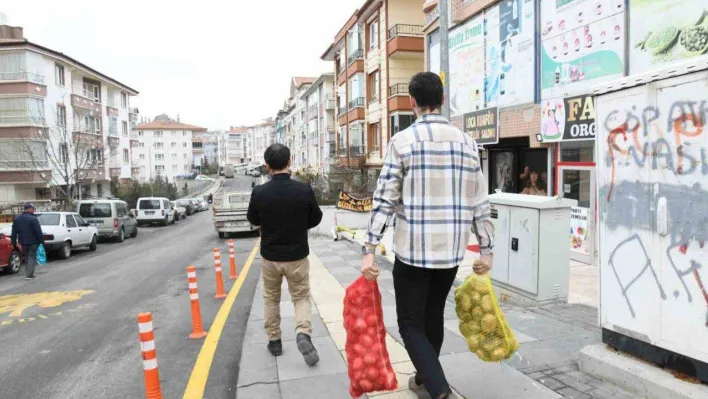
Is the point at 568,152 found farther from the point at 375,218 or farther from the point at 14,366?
the point at 14,366

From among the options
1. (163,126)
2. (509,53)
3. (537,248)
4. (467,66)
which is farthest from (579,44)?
(163,126)

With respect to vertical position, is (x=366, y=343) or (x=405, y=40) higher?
(x=405, y=40)

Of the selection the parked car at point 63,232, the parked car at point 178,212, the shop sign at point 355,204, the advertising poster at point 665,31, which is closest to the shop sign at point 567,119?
the advertising poster at point 665,31

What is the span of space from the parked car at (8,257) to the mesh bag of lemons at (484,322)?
42.5 feet

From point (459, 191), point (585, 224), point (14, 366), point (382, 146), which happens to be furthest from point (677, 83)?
point (382, 146)

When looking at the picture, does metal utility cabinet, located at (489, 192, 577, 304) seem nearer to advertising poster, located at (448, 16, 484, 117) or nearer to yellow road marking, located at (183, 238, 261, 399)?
yellow road marking, located at (183, 238, 261, 399)

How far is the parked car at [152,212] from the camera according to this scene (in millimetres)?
31484

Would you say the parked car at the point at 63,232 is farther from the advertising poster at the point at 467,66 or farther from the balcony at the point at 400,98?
the balcony at the point at 400,98

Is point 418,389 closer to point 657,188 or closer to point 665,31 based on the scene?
point 657,188

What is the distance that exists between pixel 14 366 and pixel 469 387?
4.55m

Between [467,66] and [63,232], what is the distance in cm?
1368

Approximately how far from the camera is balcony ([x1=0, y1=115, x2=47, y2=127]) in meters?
33.0

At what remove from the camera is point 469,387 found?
12.2 feet

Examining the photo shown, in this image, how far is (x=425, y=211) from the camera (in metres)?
2.94
